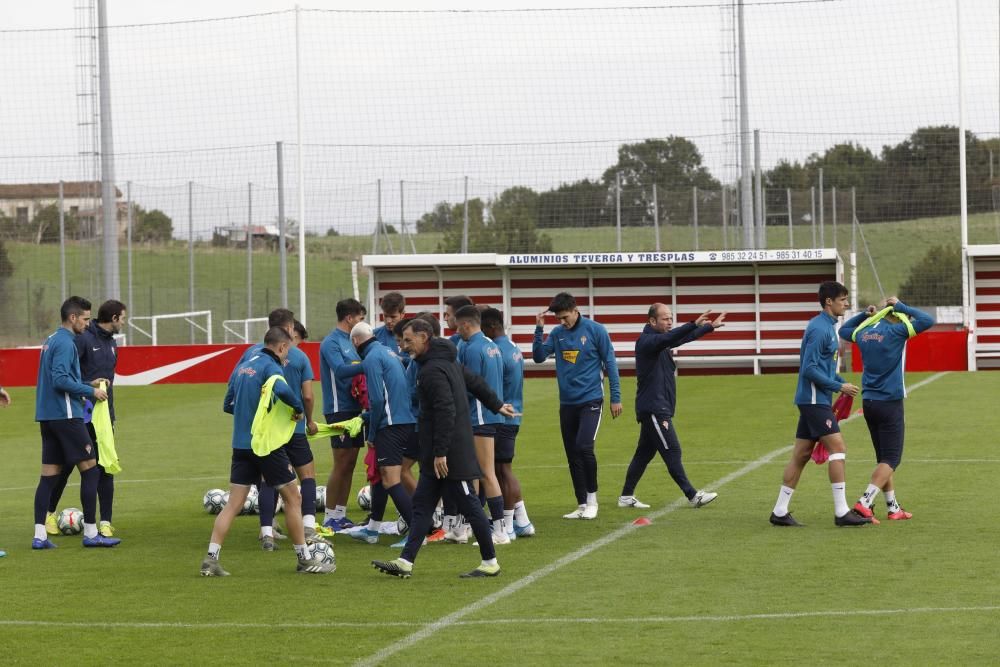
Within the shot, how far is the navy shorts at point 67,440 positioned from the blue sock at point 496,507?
3514mm

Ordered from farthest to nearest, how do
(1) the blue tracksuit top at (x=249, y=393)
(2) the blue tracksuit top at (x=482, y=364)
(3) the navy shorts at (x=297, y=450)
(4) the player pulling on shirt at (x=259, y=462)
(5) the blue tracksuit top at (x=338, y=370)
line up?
(5) the blue tracksuit top at (x=338, y=370), (3) the navy shorts at (x=297, y=450), (2) the blue tracksuit top at (x=482, y=364), (1) the blue tracksuit top at (x=249, y=393), (4) the player pulling on shirt at (x=259, y=462)

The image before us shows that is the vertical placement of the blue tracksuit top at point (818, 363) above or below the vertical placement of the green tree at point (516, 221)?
below

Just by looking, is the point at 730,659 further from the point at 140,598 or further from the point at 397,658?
the point at 140,598

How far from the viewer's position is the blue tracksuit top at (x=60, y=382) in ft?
38.7

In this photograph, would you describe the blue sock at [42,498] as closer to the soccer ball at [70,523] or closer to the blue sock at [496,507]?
the soccer ball at [70,523]

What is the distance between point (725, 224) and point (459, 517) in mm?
23373

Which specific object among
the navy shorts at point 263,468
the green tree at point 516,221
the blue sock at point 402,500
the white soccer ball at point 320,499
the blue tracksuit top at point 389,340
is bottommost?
the white soccer ball at point 320,499

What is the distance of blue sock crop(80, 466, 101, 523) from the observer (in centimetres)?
1195

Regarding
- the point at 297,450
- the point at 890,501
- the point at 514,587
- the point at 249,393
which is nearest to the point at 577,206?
the point at 890,501

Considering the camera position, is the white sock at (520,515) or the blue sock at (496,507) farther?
the white sock at (520,515)

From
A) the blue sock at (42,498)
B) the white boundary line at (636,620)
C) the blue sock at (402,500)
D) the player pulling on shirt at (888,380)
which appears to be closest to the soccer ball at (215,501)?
the blue sock at (42,498)

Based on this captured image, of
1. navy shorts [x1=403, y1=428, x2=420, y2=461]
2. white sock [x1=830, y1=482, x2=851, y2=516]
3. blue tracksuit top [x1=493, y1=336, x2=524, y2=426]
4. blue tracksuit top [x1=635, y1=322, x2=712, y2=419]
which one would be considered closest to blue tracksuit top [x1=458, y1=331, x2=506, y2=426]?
blue tracksuit top [x1=493, y1=336, x2=524, y2=426]

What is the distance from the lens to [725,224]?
112ft

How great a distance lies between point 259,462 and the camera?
1063 centimetres
